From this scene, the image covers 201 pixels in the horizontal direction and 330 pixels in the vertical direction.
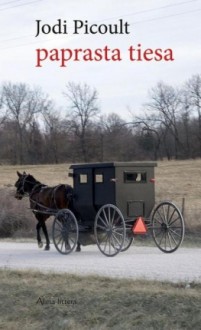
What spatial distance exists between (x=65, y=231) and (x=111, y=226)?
145 centimetres

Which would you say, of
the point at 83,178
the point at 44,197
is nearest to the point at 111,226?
the point at 83,178

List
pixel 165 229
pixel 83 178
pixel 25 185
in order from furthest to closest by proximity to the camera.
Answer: pixel 25 185 → pixel 83 178 → pixel 165 229

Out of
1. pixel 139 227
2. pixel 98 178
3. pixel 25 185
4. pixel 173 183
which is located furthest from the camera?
pixel 173 183

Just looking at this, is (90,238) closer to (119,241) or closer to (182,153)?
(119,241)

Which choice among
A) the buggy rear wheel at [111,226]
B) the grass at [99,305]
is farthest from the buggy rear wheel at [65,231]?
the grass at [99,305]

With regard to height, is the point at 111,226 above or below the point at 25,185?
below

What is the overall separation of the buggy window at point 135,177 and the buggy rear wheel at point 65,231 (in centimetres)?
157

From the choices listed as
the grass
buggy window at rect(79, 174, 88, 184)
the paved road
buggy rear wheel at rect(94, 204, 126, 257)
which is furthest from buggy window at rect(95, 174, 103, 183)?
the grass

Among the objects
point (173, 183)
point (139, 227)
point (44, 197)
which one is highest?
point (173, 183)

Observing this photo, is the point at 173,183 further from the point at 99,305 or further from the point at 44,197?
the point at 99,305

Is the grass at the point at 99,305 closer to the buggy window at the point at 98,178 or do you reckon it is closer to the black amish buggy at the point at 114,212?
the black amish buggy at the point at 114,212

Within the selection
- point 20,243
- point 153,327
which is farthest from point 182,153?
point 153,327

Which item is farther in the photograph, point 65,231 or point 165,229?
point 65,231

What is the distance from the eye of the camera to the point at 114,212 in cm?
1634
